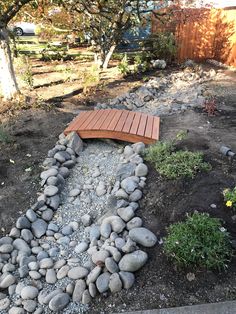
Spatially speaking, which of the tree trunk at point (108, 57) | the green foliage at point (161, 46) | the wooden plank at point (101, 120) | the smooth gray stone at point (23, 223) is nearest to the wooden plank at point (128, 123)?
the wooden plank at point (101, 120)

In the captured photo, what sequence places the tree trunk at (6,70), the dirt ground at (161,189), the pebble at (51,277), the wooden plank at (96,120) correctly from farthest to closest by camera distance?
1. the tree trunk at (6,70)
2. the wooden plank at (96,120)
3. the pebble at (51,277)
4. the dirt ground at (161,189)

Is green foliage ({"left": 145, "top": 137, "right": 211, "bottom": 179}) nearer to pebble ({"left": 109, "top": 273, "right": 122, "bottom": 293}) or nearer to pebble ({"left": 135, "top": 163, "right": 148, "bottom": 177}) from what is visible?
pebble ({"left": 135, "top": 163, "right": 148, "bottom": 177})

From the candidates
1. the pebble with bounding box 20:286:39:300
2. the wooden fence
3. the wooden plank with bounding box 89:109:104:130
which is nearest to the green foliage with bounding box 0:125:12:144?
the wooden plank with bounding box 89:109:104:130

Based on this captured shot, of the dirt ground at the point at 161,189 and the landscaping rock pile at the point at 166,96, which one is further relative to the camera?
the landscaping rock pile at the point at 166,96

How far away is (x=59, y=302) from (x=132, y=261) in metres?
0.65

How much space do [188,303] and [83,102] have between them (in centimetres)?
506

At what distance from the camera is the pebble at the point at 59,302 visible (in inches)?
94.1

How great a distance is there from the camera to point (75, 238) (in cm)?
323

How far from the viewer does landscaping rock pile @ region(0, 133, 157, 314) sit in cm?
249

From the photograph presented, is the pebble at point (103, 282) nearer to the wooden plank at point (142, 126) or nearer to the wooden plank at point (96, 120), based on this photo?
the wooden plank at point (142, 126)

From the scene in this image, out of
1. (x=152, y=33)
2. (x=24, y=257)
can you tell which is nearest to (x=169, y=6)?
(x=152, y=33)

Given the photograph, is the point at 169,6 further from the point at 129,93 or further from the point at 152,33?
the point at 129,93

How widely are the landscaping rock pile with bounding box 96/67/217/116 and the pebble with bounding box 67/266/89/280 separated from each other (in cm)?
399

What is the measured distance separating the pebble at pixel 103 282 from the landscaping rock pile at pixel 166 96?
407 centimetres
